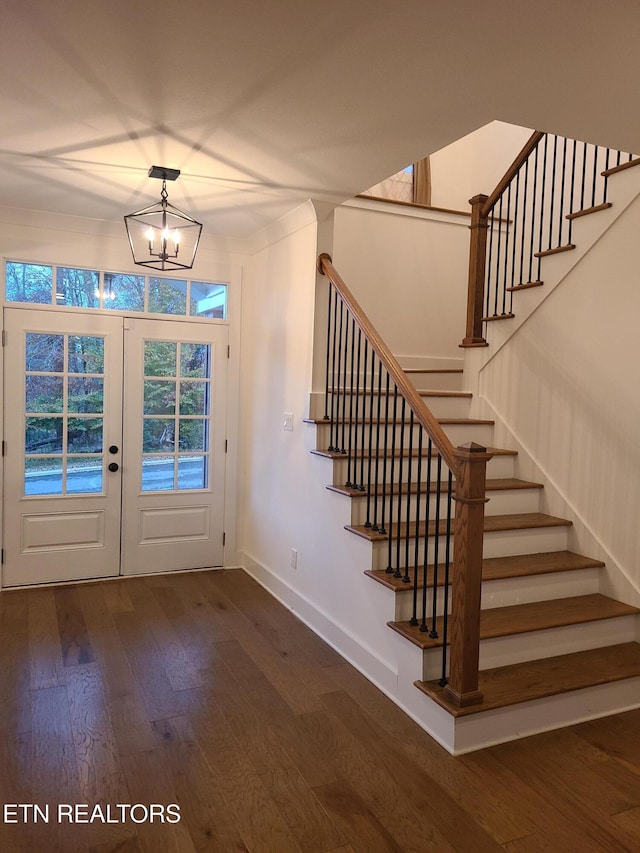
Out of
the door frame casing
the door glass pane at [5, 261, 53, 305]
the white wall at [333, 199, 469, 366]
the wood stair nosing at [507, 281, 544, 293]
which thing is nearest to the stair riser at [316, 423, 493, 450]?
the wood stair nosing at [507, 281, 544, 293]

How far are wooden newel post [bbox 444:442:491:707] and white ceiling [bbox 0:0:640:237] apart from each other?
1.34m

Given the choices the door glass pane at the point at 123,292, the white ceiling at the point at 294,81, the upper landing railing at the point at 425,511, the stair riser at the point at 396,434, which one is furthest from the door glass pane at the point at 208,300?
the stair riser at the point at 396,434

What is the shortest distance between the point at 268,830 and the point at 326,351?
2.56m

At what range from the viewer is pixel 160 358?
464 centimetres

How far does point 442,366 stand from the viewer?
5285 mm

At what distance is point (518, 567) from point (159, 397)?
2797 mm

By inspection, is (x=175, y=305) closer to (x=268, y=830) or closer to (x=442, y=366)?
(x=442, y=366)

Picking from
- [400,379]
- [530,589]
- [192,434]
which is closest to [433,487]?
[530,589]

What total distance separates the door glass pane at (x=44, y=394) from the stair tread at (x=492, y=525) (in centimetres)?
233

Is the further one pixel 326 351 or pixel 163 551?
pixel 163 551

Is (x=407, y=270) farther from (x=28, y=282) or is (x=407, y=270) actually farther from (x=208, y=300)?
(x=28, y=282)

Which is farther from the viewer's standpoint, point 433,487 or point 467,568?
point 433,487

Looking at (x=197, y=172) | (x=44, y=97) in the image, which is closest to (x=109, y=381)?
(x=197, y=172)

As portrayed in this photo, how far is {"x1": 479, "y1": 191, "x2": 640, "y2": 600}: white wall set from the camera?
330 centimetres
